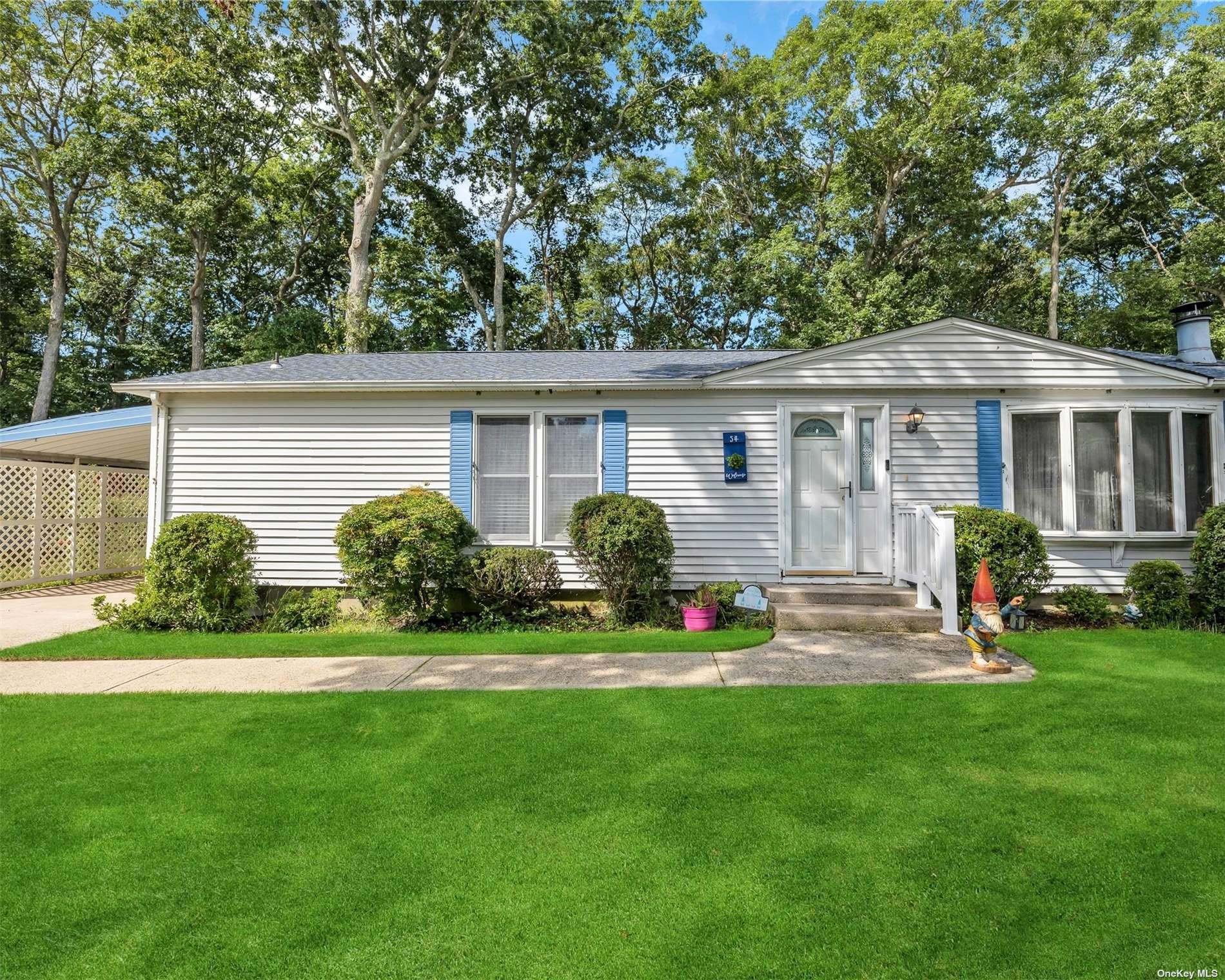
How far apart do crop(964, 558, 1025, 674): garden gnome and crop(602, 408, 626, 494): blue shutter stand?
3.93m

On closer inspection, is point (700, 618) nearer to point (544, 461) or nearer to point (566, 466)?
point (566, 466)

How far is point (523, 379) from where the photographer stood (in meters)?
7.62

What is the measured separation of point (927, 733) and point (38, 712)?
5.58 m

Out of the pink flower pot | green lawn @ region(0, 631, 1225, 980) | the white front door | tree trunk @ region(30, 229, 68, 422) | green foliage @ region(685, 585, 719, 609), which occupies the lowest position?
green lawn @ region(0, 631, 1225, 980)

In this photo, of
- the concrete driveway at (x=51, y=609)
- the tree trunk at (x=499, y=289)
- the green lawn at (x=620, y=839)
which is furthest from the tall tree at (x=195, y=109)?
the green lawn at (x=620, y=839)

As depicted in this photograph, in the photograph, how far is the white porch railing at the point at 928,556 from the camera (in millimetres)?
6062

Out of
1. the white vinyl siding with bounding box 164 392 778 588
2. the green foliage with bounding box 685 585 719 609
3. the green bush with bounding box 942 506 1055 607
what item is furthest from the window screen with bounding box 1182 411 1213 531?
the green foliage with bounding box 685 585 719 609

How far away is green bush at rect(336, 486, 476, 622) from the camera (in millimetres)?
6684

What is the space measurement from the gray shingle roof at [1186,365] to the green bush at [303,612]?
376 inches

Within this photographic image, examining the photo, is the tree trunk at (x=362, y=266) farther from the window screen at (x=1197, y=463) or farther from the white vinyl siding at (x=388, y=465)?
the window screen at (x=1197, y=463)

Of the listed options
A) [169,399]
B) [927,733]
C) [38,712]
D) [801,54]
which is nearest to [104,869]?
[38,712]

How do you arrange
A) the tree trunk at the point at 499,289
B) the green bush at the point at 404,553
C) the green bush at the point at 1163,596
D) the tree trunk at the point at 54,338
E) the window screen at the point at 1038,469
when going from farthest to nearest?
the tree trunk at the point at 499,289 → the tree trunk at the point at 54,338 → the window screen at the point at 1038,469 → the green bush at the point at 404,553 → the green bush at the point at 1163,596

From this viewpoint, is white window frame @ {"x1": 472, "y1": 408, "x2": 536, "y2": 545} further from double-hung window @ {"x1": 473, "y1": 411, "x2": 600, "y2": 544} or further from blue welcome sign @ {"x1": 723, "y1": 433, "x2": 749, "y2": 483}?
blue welcome sign @ {"x1": 723, "y1": 433, "x2": 749, "y2": 483}

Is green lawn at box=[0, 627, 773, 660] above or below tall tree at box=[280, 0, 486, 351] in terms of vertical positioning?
below
